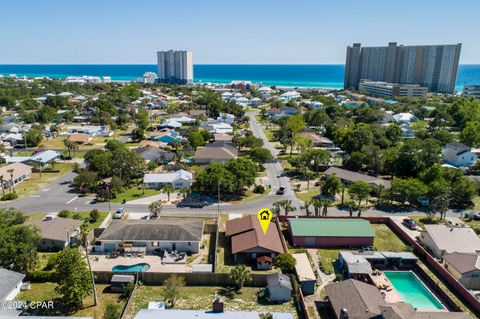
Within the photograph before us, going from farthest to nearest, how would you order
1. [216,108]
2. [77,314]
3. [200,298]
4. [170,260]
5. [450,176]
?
1. [216,108]
2. [450,176]
3. [170,260]
4. [200,298]
5. [77,314]

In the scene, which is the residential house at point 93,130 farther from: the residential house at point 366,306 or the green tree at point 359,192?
the residential house at point 366,306

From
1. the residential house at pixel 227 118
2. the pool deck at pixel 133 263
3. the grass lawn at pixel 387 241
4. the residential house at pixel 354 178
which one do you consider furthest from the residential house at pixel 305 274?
the residential house at pixel 227 118

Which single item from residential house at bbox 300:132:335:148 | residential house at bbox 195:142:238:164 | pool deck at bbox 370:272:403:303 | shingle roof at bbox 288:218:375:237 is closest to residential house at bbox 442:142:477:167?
residential house at bbox 300:132:335:148

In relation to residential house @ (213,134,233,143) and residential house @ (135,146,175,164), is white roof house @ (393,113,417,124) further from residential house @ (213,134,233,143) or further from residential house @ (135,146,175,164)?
residential house @ (135,146,175,164)

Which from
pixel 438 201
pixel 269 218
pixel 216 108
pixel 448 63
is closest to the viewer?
pixel 269 218

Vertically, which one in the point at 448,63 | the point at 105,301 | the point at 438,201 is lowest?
the point at 105,301

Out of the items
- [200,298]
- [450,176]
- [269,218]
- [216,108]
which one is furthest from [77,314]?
[216,108]

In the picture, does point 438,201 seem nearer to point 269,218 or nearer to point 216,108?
point 269,218

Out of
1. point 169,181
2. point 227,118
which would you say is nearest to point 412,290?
point 169,181

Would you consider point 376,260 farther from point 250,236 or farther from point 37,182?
point 37,182
